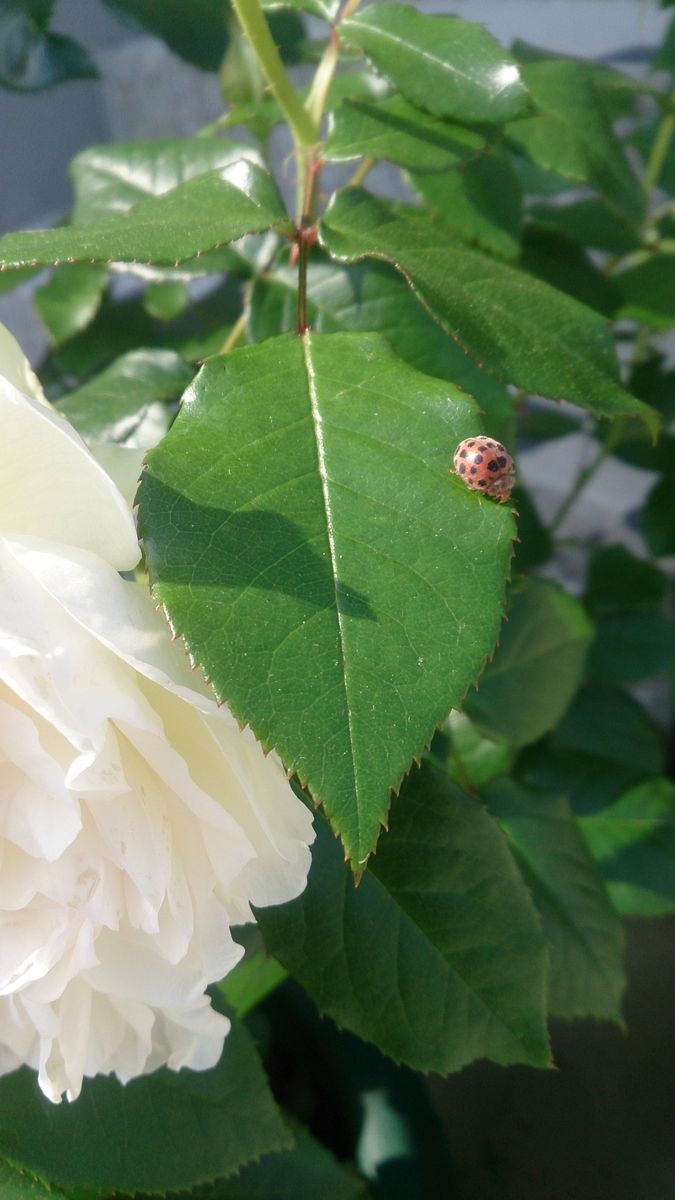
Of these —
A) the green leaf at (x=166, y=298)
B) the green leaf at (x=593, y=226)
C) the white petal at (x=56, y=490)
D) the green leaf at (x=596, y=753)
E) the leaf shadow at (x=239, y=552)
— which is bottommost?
the green leaf at (x=596, y=753)

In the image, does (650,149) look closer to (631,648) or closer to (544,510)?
(631,648)

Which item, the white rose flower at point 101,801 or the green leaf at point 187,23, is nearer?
the white rose flower at point 101,801

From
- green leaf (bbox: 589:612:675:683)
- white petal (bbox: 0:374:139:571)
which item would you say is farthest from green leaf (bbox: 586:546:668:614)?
white petal (bbox: 0:374:139:571)

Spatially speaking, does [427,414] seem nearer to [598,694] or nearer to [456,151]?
[456,151]

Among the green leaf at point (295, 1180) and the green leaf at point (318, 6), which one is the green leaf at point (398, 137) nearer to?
the green leaf at point (318, 6)

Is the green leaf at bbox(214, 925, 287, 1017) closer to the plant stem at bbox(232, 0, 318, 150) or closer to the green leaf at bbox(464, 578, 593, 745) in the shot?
the green leaf at bbox(464, 578, 593, 745)

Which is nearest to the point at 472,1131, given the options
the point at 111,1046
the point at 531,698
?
the point at 531,698

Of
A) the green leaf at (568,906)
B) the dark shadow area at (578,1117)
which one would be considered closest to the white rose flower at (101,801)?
the green leaf at (568,906)
